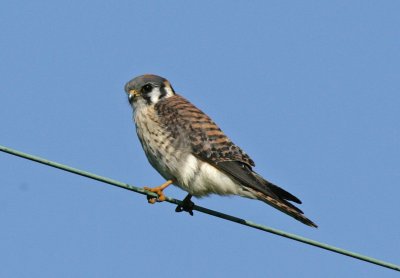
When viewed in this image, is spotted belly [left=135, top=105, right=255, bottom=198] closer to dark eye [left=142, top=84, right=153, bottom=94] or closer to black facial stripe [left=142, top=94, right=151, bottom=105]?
black facial stripe [left=142, top=94, right=151, bottom=105]

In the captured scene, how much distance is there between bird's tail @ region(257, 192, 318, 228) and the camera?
16.3 feet

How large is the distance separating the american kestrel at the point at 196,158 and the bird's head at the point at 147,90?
0.25m

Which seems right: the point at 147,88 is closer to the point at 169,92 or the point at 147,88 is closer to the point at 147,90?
the point at 147,90

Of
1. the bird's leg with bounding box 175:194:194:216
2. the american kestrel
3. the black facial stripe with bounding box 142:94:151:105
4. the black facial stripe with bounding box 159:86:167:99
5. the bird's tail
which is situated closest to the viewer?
the bird's tail

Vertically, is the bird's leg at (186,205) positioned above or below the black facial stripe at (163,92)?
below

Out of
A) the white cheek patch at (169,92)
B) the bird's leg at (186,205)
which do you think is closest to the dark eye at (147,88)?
the white cheek patch at (169,92)

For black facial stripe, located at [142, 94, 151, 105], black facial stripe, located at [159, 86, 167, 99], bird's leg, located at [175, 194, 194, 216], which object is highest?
black facial stripe, located at [159, 86, 167, 99]

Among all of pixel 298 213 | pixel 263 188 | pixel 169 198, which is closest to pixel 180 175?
pixel 169 198

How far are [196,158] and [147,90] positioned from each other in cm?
96

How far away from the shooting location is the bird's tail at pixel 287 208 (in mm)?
4953

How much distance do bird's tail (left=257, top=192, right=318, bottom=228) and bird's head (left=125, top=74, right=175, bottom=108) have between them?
141cm

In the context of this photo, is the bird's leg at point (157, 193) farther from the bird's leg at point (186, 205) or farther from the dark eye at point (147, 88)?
the dark eye at point (147, 88)

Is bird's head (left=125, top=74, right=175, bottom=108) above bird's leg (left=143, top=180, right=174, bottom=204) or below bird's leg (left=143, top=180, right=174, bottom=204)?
above

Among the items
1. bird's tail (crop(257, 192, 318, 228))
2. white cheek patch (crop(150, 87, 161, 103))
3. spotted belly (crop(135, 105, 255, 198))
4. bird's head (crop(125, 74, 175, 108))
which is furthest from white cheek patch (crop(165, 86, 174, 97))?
bird's tail (crop(257, 192, 318, 228))
